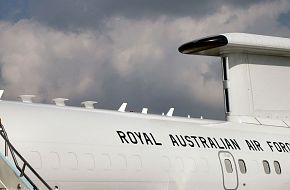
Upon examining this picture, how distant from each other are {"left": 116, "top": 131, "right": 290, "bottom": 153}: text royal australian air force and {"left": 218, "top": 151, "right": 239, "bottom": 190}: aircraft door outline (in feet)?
0.85

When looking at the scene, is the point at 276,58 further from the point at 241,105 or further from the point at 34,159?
the point at 34,159

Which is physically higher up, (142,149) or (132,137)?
(132,137)

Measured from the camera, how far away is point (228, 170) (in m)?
18.1

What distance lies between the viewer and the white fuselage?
551 inches

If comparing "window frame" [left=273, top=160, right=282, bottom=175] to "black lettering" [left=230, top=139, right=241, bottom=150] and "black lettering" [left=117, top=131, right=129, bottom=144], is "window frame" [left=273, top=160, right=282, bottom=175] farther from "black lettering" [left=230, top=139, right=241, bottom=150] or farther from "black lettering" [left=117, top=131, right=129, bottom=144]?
"black lettering" [left=117, top=131, right=129, bottom=144]

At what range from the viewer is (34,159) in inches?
535

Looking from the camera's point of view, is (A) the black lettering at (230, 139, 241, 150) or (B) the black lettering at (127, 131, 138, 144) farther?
(A) the black lettering at (230, 139, 241, 150)

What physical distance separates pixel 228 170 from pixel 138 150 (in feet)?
11.1

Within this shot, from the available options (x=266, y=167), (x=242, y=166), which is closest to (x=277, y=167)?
(x=266, y=167)

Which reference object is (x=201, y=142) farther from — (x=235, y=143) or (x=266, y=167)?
(x=266, y=167)

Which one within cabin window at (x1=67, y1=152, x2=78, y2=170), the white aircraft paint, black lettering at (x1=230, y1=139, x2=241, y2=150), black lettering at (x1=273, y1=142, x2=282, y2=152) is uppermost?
black lettering at (x1=273, y1=142, x2=282, y2=152)

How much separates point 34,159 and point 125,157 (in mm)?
2678

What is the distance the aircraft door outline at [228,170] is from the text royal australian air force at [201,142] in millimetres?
259

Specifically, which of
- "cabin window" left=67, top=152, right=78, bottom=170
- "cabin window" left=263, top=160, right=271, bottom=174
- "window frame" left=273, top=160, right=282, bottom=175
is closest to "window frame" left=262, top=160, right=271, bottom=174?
"cabin window" left=263, top=160, right=271, bottom=174
